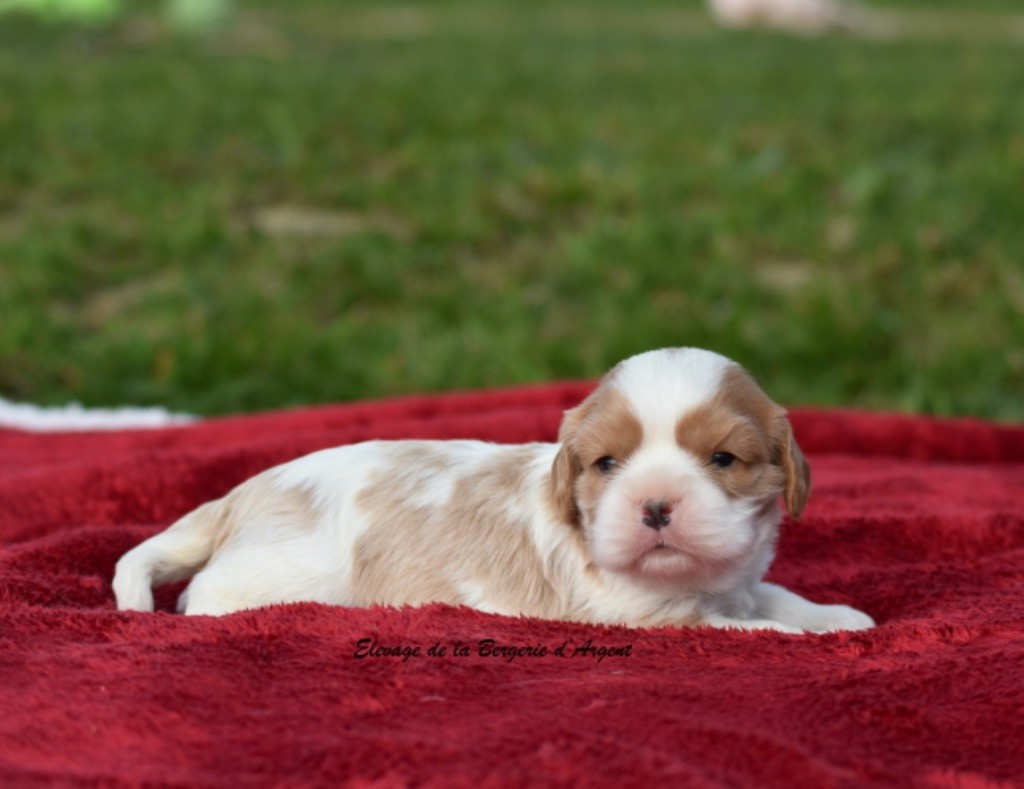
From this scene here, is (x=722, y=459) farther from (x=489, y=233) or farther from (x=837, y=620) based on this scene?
(x=489, y=233)

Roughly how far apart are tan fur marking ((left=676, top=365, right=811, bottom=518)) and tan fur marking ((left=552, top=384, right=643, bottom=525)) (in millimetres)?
115

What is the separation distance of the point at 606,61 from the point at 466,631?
11.7 m

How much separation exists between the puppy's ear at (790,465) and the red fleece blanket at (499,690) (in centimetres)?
30

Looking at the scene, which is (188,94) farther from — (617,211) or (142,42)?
(142,42)

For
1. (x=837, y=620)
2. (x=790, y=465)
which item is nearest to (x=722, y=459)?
(x=790, y=465)

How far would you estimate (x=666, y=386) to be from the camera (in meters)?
2.81

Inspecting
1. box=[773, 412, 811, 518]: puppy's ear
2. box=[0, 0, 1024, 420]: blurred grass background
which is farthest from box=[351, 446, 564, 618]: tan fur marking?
box=[0, 0, 1024, 420]: blurred grass background

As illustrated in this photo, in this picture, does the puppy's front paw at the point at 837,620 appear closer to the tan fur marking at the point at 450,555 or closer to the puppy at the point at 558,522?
the puppy at the point at 558,522

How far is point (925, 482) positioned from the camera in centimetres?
446

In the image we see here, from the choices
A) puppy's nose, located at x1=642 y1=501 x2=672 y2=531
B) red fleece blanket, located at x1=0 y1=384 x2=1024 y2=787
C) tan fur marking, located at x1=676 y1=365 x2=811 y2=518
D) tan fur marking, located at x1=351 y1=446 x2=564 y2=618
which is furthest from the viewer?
tan fur marking, located at x1=351 y1=446 x2=564 y2=618

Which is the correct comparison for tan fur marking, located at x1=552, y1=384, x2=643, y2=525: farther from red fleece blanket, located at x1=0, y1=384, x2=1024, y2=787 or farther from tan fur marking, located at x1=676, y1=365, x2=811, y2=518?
red fleece blanket, located at x1=0, y1=384, x2=1024, y2=787

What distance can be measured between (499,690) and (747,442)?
2.43ft

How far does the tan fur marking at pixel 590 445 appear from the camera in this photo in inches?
111

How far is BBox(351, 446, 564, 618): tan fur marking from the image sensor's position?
9.99 feet
